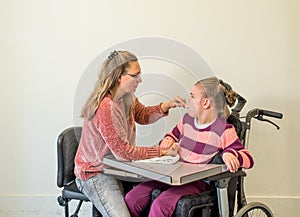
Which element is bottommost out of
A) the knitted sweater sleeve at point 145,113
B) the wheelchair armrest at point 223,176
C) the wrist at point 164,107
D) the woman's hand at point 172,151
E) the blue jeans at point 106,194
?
the blue jeans at point 106,194

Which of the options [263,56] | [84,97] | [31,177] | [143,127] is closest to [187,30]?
[263,56]

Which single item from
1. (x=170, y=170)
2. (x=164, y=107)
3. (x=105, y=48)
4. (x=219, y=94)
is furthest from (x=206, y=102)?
(x=105, y=48)

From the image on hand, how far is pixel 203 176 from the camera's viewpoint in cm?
156

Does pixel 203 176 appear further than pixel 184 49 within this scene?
No

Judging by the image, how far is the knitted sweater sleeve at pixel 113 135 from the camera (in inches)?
66.8

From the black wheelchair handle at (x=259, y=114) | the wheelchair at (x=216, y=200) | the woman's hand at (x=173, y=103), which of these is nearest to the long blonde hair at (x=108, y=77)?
the woman's hand at (x=173, y=103)

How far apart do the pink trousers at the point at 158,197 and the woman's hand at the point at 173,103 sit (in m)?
0.42

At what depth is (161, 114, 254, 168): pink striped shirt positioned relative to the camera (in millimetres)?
1725

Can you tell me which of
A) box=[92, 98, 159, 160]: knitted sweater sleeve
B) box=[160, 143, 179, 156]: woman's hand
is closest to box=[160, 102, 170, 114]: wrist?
box=[160, 143, 179, 156]: woman's hand

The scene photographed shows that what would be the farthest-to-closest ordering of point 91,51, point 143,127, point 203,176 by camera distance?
point 91,51 → point 143,127 → point 203,176

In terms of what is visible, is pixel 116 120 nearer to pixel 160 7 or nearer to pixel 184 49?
pixel 184 49

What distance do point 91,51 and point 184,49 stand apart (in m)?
0.58

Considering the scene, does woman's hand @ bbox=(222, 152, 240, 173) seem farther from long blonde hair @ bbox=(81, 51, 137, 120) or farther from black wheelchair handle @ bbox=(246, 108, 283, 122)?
long blonde hair @ bbox=(81, 51, 137, 120)

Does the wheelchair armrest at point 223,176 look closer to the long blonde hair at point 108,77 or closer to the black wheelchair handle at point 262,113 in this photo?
the black wheelchair handle at point 262,113
